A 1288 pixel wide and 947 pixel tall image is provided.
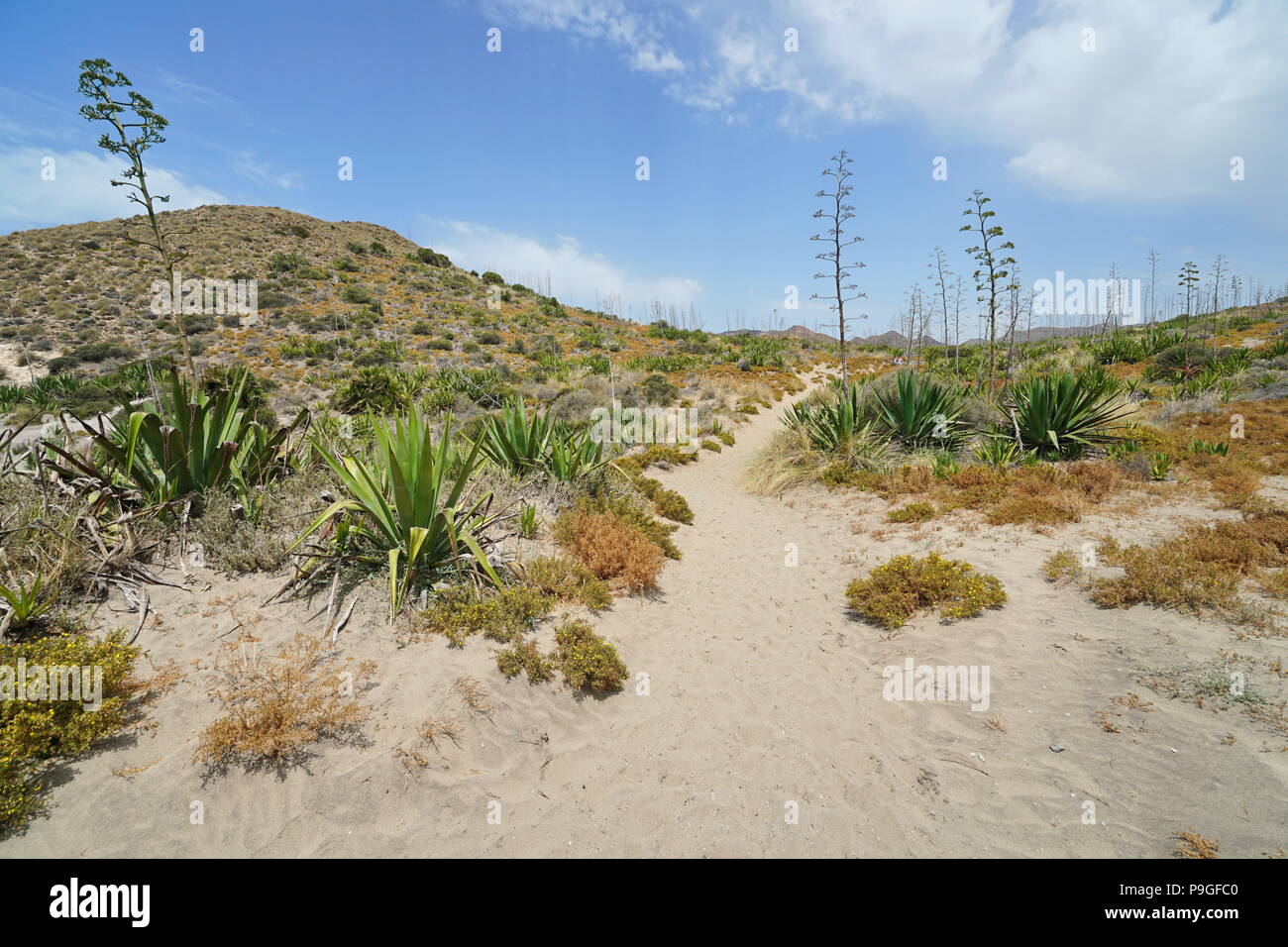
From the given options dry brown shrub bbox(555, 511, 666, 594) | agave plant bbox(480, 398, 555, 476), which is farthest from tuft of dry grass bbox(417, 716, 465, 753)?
agave plant bbox(480, 398, 555, 476)

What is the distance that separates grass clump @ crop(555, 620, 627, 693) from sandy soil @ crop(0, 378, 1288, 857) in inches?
5.2

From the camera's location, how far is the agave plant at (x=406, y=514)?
4.11 meters

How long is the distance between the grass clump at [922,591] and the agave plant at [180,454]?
6.38m

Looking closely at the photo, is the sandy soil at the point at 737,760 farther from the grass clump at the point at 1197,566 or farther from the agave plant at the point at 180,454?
the agave plant at the point at 180,454

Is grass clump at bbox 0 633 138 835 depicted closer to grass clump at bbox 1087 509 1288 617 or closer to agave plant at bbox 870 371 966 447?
grass clump at bbox 1087 509 1288 617

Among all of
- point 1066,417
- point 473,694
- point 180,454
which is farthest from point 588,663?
point 1066,417

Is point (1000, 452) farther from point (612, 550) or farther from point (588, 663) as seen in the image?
point (588, 663)

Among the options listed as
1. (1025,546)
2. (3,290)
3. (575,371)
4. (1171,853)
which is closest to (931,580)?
(1025,546)

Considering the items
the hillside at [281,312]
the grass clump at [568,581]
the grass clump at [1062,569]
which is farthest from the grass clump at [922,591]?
the hillside at [281,312]

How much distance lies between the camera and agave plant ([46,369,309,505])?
4.52 m

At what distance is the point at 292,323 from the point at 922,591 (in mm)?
31798

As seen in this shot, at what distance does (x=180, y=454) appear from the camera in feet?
15.5

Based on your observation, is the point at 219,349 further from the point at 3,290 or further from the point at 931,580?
the point at 931,580
